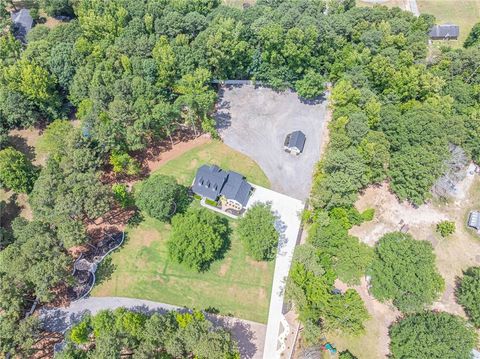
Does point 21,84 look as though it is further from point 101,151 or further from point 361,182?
point 361,182

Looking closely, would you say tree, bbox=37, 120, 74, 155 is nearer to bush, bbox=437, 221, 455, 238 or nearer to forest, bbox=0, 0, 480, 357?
forest, bbox=0, 0, 480, 357

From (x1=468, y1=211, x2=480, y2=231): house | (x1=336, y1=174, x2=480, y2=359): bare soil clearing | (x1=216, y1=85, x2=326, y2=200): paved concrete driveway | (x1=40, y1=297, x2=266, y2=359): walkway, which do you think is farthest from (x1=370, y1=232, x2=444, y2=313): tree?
(x1=40, y1=297, x2=266, y2=359): walkway

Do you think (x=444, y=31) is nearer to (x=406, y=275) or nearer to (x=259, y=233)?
(x=406, y=275)

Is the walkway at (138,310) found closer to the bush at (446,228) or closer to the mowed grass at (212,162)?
the mowed grass at (212,162)

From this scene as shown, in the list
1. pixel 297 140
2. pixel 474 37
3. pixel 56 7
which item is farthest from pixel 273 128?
pixel 56 7

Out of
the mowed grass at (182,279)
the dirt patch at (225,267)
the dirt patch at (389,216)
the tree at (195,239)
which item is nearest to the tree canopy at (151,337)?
the mowed grass at (182,279)
